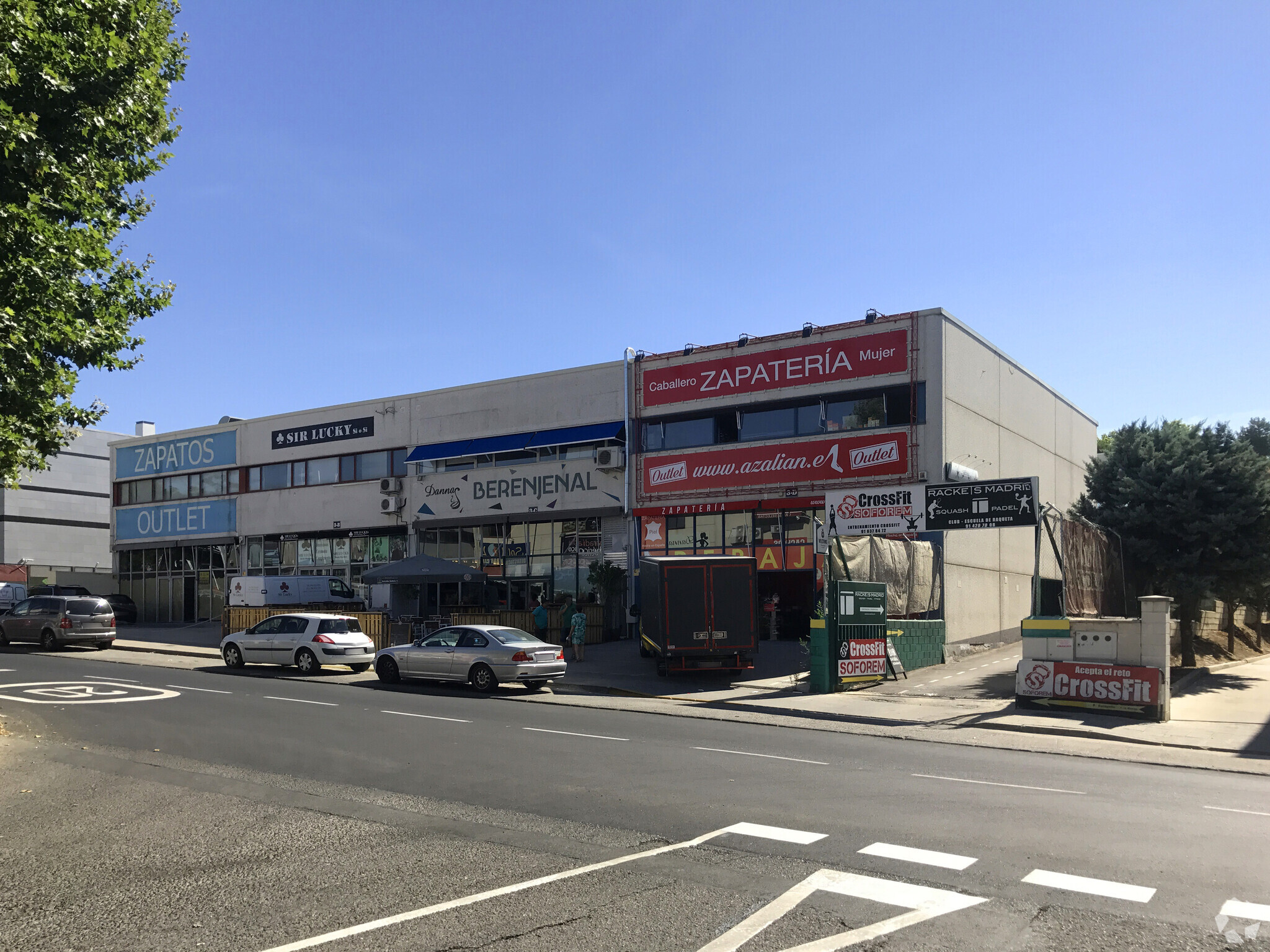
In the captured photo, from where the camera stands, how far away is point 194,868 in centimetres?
693

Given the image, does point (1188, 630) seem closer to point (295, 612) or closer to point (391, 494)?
point (295, 612)

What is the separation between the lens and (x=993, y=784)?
1042cm

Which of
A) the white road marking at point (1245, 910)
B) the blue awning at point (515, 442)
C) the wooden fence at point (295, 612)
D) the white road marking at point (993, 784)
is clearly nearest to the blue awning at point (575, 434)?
the blue awning at point (515, 442)

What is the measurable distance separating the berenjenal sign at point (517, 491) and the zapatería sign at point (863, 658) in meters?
12.6

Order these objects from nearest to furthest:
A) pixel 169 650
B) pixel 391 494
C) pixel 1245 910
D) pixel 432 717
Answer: pixel 1245 910, pixel 432 717, pixel 169 650, pixel 391 494

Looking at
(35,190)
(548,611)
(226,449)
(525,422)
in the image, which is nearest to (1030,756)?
(35,190)

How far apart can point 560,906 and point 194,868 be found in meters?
2.79

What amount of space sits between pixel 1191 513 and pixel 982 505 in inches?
320

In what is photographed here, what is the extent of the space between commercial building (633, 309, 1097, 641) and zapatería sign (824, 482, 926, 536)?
492cm

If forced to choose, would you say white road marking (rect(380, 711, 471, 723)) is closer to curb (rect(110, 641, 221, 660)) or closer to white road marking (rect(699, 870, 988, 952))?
white road marking (rect(699, 870, 988, 952))

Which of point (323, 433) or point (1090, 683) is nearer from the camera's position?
point (1090, 683)

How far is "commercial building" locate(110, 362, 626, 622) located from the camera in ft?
111

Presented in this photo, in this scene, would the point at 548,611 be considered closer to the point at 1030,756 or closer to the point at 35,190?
the point at 1030,756

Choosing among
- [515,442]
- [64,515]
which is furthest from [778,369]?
[64,515]
